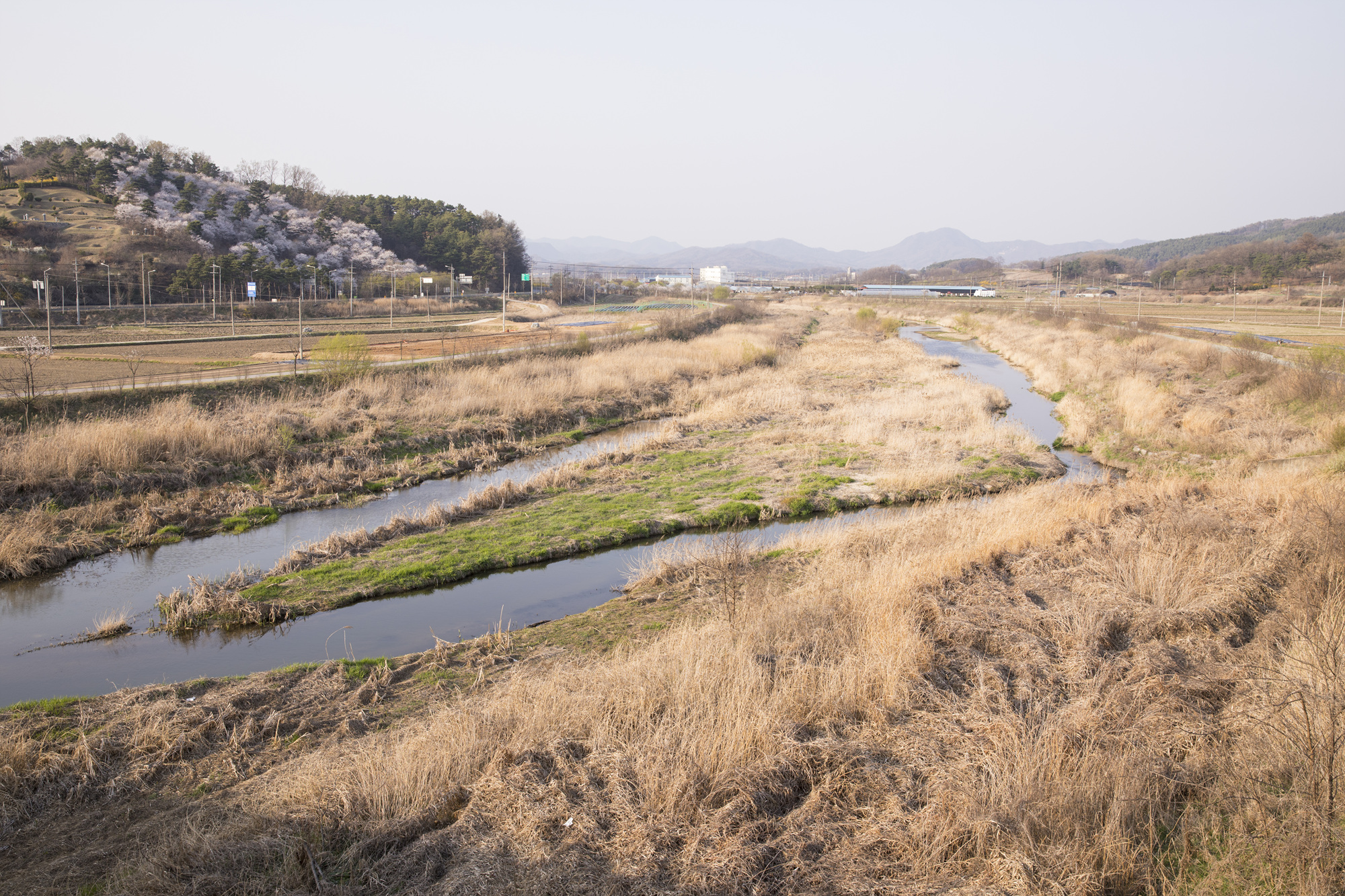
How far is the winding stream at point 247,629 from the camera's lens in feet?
36.2

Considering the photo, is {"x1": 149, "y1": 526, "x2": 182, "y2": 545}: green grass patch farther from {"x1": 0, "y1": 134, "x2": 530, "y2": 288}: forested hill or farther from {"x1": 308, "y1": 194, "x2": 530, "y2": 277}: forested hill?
{"x1": 308, "y1": 194, "x2": 530, "y2": 277}: forested hill

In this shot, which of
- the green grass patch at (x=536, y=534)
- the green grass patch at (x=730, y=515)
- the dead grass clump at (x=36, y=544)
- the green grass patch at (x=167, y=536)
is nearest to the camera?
the green grass patch at (x=536, y=534)

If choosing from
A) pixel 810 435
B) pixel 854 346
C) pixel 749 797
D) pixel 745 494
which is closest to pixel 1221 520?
pixel 745 494

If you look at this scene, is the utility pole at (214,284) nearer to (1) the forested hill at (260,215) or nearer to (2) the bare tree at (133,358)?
(1) the forested hill at (260,215)

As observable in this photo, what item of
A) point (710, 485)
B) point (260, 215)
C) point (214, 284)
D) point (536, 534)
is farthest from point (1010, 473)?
point (260, 215)

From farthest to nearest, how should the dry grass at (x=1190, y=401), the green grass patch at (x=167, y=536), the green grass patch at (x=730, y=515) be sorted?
1. the dry grass at (x=1190, y=401)
2. the green grass patch at (x=730, y=515)
3. the green grass patch at (x=167, y=536)

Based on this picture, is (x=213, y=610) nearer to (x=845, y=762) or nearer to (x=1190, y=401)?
(x=845, y=762)

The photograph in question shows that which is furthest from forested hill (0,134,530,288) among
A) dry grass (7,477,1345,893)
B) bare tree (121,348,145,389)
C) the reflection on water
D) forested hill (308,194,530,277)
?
dry grass (7,477,1345,893)

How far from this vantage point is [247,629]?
12.4 metres

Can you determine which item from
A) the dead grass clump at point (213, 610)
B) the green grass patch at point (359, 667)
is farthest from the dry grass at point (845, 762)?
the dead grass clump at point (213, 610)

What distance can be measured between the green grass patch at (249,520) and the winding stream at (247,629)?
0.26 m

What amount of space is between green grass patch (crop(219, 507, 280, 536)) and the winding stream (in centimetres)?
26

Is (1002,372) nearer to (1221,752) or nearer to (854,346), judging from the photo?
(854,346)

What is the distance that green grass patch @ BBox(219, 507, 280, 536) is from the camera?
17.4 metres
